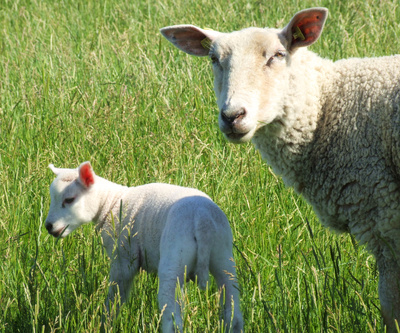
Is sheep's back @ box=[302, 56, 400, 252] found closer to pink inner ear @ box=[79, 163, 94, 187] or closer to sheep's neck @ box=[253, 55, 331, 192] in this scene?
sheep's neck @ box=[253, 55, 331, 192]

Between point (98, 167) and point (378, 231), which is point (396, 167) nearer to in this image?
point (378, 231)

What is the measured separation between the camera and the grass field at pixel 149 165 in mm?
2871

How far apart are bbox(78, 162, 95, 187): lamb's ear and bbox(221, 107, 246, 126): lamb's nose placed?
960mm

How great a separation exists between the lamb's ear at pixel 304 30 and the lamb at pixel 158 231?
86 centimetres

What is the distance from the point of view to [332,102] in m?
3.13

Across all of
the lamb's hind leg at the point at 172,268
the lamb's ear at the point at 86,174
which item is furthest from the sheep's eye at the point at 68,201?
the lamb's hind leg at the point at 172,268

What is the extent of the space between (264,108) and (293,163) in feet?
1.21

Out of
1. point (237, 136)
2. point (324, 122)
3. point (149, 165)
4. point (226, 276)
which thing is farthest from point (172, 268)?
point (149, 165)

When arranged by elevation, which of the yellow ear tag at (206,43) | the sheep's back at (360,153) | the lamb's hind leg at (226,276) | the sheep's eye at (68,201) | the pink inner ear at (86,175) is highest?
the yellow ear tag at (206,43)

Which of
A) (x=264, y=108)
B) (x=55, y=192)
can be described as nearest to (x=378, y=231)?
(x=264, y=108)

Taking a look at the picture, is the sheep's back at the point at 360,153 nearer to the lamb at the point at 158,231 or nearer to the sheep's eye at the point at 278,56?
the sheep's eye at the point at 278,56

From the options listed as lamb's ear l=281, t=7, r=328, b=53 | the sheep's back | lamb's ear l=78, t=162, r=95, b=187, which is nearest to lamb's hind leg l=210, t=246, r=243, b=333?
the sheep's back

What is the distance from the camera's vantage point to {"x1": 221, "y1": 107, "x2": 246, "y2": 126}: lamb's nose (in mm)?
2822

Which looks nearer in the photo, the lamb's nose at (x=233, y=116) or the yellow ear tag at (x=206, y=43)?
the lamb's nose at (x=233, y=116)
